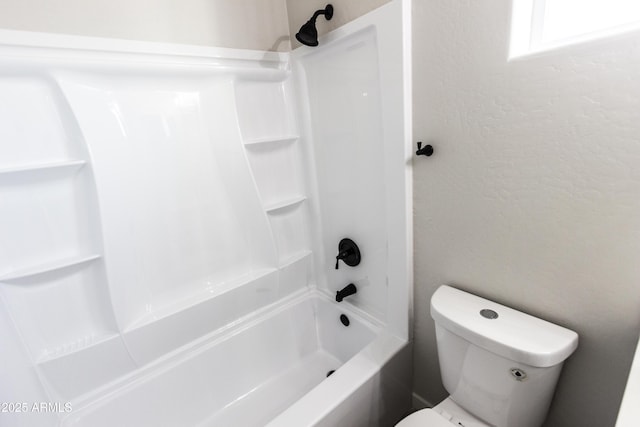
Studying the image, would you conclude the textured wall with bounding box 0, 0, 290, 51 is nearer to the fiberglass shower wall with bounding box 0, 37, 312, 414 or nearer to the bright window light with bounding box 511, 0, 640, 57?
the fiberglass shower wall with bounding box 0, 37, 312, 414

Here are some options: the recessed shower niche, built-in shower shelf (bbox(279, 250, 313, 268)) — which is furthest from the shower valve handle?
the recessed shower niche

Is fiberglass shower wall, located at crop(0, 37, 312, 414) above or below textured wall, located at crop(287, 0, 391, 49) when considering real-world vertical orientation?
below

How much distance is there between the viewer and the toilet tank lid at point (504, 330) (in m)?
0.79

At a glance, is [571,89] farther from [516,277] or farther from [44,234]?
[44,234]

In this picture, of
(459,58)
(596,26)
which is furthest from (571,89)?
(459,58)

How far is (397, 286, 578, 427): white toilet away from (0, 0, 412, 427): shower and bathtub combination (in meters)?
0.27

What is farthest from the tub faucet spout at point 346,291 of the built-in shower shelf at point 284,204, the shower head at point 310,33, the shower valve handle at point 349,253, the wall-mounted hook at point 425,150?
the shower head at point 310,33

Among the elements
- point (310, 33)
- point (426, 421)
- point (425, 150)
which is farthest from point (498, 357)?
point (310, 33)

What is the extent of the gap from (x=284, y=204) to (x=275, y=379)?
3.33 ft

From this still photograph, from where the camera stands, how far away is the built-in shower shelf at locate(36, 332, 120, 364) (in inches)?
42.8

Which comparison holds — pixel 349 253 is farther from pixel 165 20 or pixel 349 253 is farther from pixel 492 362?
pixel 165 20

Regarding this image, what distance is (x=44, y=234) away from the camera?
1057mm

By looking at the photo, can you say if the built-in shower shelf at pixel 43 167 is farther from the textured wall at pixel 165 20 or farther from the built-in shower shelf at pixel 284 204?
the built-in shower shelf at pixel 284 204

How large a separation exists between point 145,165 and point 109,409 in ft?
3.40
